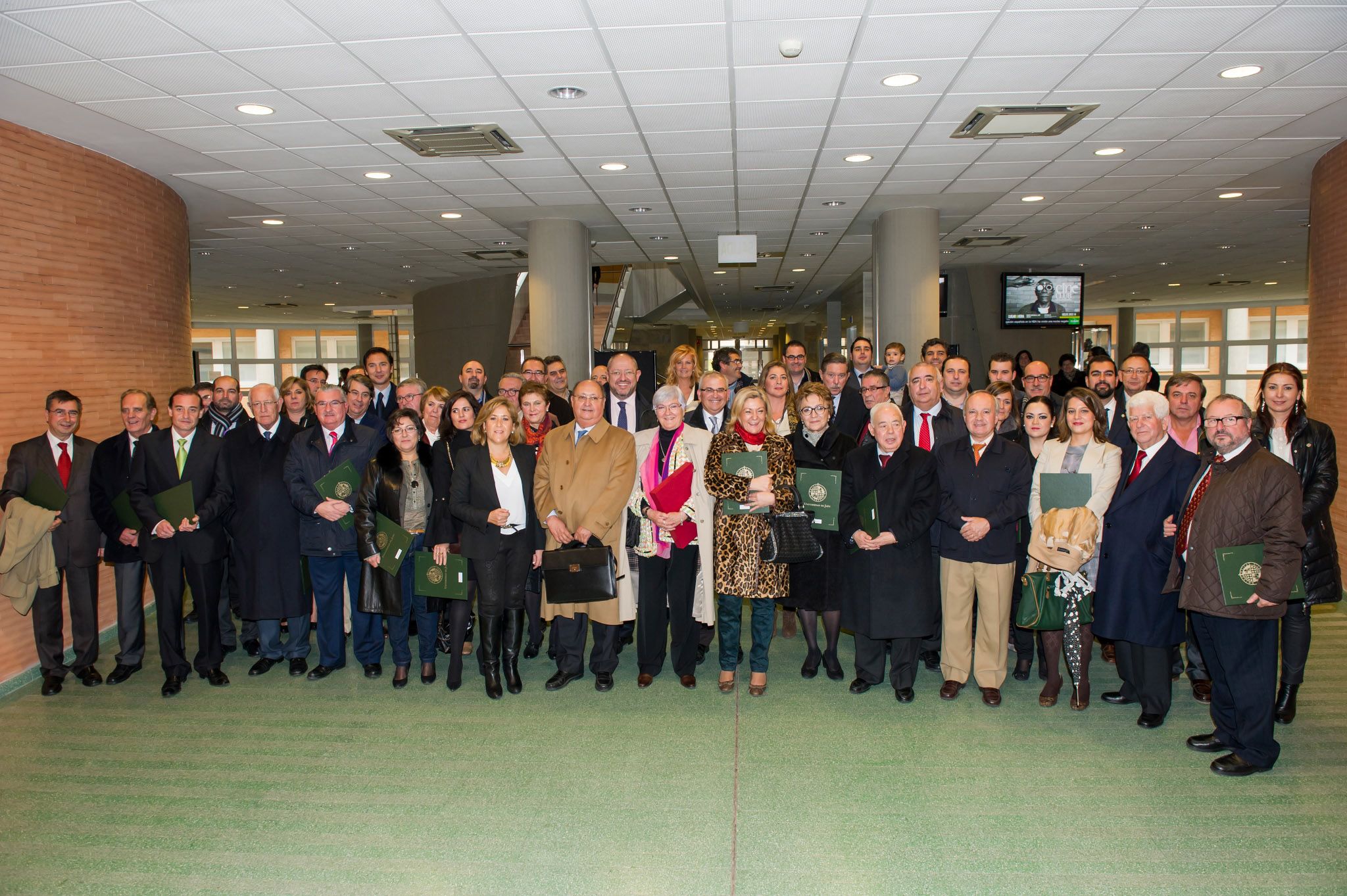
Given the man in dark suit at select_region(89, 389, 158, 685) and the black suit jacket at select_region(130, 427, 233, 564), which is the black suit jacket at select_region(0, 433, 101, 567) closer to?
the man in dark suit at select_region(89, 389, 158, 685)

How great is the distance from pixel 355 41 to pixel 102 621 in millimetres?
4712

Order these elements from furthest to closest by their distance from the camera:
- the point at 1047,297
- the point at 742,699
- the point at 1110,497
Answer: the point at 1047,297, the point at 742,699, the point at 1110,497

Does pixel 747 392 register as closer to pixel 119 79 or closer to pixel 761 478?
pixel 761 478

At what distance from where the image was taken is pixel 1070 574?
4590 millimetres

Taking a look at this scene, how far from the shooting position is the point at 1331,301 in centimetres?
746

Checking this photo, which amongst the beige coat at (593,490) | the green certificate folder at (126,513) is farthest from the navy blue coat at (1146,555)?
the green certificate folder at (126,513)

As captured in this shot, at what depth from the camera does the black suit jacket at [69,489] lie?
5.10 meters

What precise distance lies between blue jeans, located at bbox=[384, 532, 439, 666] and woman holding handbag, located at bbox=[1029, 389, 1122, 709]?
11.5 feet

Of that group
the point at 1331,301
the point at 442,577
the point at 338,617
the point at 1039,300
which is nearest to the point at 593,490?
the point at 442,577

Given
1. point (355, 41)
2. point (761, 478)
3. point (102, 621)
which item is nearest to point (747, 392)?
point (761, 478)

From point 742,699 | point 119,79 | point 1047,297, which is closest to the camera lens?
point 742,699

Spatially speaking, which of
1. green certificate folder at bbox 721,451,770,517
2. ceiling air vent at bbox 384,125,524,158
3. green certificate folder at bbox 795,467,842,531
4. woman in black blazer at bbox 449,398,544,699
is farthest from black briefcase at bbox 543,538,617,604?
ceiling air vent at bbox 384,125,524,158

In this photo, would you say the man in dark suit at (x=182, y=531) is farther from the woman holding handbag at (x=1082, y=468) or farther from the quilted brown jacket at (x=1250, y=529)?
the quilted brown jacket at (x=1250, y=529)

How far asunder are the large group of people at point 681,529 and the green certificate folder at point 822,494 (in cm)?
3
